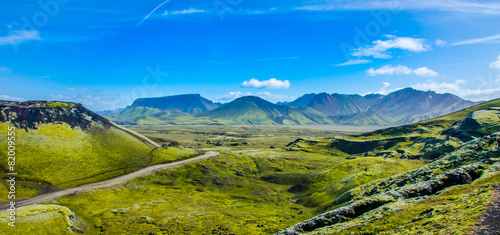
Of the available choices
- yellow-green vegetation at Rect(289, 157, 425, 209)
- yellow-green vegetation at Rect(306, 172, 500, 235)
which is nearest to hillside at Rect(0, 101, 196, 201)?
yellow-green vegetation at Rect(289, 157, 425, 209)

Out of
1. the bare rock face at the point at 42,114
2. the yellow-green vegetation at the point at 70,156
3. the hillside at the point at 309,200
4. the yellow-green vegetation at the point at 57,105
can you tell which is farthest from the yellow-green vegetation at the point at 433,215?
the yellow-green vegetation at the point at 57,105

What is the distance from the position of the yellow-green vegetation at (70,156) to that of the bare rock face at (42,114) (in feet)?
14.4

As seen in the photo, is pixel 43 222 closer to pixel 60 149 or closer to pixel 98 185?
pixel 98 185

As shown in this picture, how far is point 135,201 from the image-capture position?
130m

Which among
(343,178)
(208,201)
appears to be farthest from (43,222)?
(343,178)

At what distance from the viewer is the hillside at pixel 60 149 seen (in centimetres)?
13712

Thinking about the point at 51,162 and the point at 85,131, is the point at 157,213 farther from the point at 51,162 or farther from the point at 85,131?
the point at 85,131

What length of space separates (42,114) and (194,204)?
132685 millimetres

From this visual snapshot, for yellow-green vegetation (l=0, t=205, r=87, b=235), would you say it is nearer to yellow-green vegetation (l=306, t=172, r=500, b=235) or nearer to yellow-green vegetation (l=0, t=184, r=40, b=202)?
yellow-green vegetation (l=0, t=184, r=40, b=202)

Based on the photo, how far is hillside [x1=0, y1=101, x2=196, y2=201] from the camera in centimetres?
13712

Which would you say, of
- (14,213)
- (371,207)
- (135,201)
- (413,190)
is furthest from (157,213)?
(413,190)

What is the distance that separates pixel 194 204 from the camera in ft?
429

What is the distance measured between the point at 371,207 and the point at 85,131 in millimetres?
204273

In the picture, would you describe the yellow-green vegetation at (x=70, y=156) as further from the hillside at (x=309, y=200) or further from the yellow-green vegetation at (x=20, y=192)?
the hillside at (x=309, y=200)
